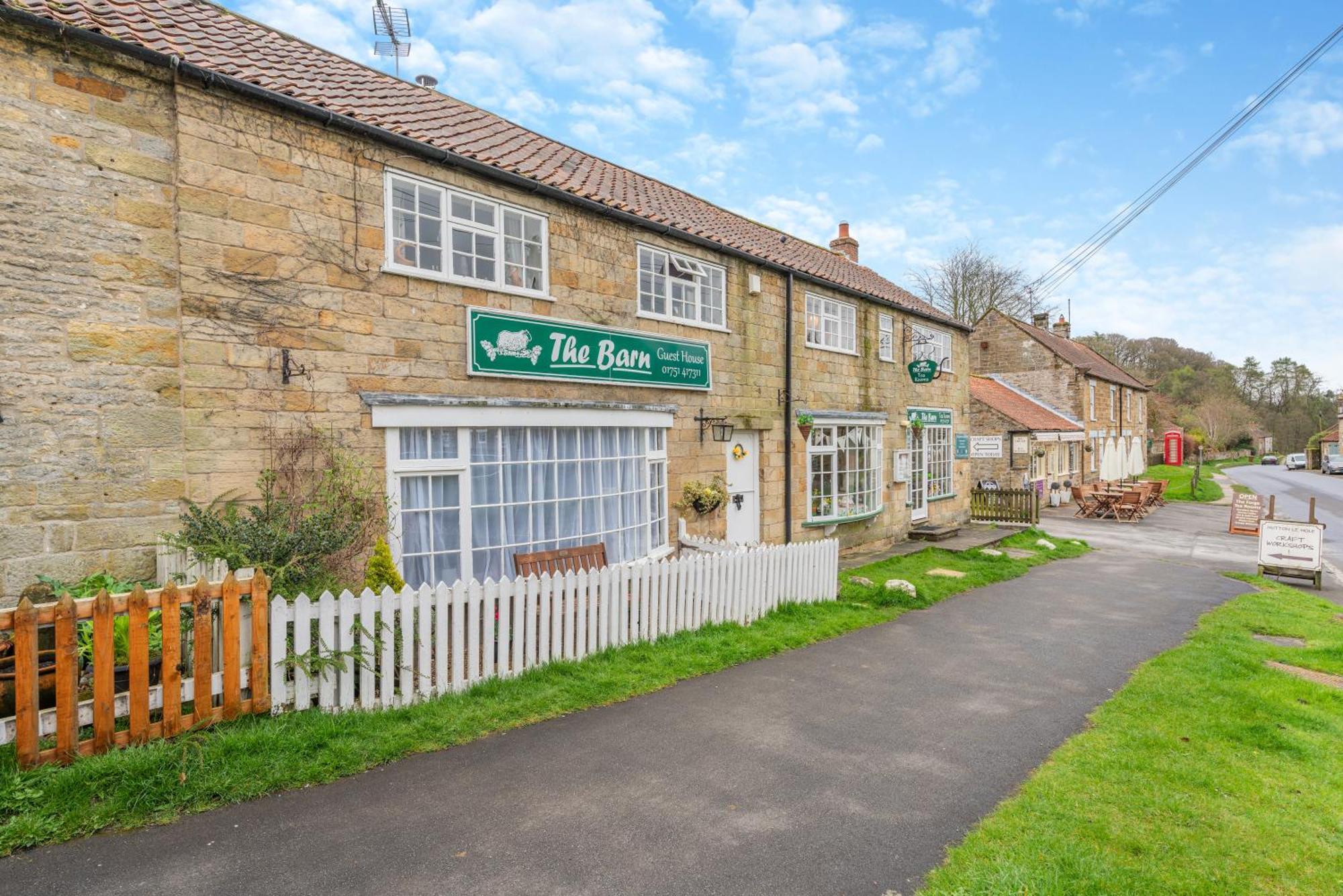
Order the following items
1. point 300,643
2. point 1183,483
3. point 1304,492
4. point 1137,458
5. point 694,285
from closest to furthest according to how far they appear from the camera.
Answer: point 300,643, point 694,285, point 1304,492, point 1183,483, point 1137,458

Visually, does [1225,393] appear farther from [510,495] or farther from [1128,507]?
[510,495]

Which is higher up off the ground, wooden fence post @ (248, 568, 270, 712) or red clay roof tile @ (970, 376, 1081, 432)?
red clay roof tile @ (970, 376, 1081, 432)

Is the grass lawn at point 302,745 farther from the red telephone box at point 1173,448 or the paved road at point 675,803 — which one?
the red telephone box at point 1173,448

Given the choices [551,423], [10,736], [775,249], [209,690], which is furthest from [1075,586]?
[10,736]

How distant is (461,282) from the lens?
25.1ft

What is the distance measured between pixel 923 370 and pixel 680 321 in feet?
26.6

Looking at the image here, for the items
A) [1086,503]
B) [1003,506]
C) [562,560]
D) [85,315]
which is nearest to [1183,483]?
[1086,503]

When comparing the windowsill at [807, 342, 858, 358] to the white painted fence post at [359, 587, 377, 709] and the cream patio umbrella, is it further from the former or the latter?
the cream patio umbrella

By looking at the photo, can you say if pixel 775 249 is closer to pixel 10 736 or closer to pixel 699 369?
pixel 699 369

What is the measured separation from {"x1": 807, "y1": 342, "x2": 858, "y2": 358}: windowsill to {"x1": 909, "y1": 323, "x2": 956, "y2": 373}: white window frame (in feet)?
9.31

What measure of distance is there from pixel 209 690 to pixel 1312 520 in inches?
719

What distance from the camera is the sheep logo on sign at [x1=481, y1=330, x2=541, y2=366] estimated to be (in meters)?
7.89

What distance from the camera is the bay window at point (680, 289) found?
1015cm

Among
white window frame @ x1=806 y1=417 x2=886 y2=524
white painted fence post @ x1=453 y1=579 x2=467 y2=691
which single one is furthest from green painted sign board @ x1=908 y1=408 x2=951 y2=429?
white painted fence post @ x1=453 y1=579 x2=467 y2=691
